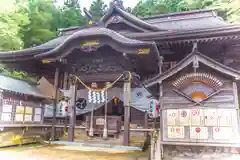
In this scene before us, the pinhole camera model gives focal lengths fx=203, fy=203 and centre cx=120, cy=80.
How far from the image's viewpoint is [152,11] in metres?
22.6

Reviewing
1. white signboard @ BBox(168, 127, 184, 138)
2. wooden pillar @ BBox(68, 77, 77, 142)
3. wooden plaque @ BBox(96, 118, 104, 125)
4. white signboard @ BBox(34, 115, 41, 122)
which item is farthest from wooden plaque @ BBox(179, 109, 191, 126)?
white signboard @ BBox(34, 115, 41, 122)

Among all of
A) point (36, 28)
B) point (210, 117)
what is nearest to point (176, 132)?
point (210, 117)

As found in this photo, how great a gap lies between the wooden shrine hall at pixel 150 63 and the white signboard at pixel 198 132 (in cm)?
3

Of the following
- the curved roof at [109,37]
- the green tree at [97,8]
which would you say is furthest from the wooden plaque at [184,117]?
the green tree at [97,8]

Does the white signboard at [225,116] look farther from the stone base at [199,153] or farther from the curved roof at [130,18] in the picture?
the curved roof at [130,18]

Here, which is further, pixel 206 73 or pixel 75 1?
pixel 75 1

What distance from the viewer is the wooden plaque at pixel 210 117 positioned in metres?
5.24

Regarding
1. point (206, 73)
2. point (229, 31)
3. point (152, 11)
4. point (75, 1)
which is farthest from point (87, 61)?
point (75, 1)

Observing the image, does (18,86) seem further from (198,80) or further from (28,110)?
(198,80)

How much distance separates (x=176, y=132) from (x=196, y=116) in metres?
0.69

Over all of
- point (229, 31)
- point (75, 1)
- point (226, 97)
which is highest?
point (75, 1)

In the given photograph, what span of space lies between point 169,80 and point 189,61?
78 cm

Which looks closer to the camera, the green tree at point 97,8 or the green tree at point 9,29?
the green tree at point 9,29

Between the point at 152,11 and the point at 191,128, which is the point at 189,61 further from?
the point at 152,11
